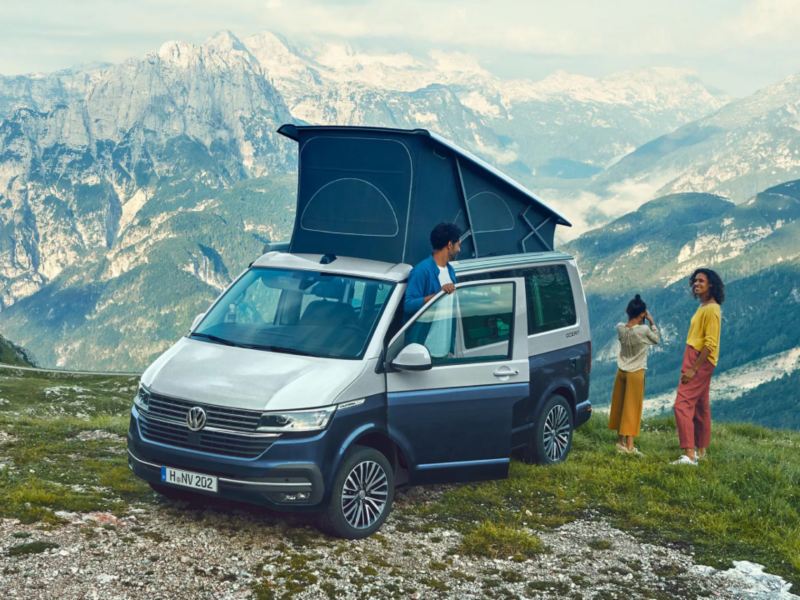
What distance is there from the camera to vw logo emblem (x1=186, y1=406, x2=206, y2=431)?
9516 millimetres

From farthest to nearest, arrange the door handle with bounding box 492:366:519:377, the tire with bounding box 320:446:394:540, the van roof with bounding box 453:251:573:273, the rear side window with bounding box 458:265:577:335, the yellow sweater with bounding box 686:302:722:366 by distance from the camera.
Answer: the yellow sweater with bounding box 686:302:722:366 → the rear side window with bounding box 458:265:577:335 → the van roof with bounding box 453:251:573:273 → the door handle with bounding box 492:366:519:377 → the tire with bounding box 320:446:394:540

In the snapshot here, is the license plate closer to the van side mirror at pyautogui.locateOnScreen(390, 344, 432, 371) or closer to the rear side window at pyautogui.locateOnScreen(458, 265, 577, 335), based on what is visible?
the van side mirror at pyautogui.locateOnScreen(390, 344, 432, 371)

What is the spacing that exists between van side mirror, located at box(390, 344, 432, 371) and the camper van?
0.06 feet

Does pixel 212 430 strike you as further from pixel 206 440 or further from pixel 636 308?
pixel 636 308

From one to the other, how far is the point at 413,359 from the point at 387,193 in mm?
2833

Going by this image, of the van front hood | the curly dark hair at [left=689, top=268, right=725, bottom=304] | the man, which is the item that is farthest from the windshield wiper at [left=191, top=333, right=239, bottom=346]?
the curly dark hair at [left=689, top=268, right=725, bottom=304]

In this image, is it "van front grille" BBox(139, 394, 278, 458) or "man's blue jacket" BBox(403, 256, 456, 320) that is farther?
"man's blue jacket" BBox(403, 256, 456, 320)

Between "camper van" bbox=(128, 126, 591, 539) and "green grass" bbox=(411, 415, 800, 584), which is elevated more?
"camper van" bbox=(128, 126, 591, 539)

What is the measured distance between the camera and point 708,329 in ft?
45.8

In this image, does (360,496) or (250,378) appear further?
(360,496)

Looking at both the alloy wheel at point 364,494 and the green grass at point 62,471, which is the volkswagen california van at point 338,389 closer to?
the alloy wheel at point 364,494

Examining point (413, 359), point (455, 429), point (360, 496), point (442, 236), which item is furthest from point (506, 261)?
point (360, 496)

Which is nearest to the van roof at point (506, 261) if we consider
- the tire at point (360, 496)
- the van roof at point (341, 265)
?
the van roof at point (341, 265)

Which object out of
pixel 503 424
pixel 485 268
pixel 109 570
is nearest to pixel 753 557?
pixel 503 424
